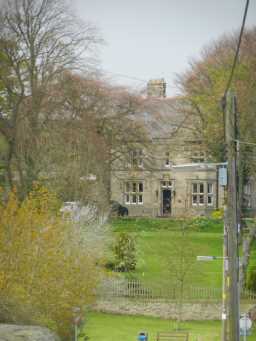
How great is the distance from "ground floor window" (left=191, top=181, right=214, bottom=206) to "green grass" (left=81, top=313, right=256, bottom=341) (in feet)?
125

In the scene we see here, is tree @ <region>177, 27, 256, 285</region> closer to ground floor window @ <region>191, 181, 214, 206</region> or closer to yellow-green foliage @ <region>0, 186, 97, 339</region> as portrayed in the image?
ground floor window @ <region>191, 181, 214, 206</region>

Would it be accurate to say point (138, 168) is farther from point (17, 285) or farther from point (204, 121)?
point (17, 285)

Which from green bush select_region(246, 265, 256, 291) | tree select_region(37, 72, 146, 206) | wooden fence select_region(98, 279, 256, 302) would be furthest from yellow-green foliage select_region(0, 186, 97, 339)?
tree select_region(37, 72, 146, 206)

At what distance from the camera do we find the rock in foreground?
677 inches

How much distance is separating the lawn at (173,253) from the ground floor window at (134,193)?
19.3 meters

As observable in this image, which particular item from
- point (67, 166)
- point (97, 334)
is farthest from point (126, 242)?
point (97, 334)

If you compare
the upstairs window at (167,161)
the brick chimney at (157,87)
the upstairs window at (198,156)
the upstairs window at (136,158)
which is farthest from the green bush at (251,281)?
the brick chimney at (157,87)

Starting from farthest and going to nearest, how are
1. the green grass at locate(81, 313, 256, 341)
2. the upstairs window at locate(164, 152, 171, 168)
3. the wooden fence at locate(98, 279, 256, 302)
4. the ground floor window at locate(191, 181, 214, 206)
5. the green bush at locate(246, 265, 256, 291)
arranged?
the ground floor window at locate(191, 181, 214, 206), the upstairs window at locate(164, 152, 171, 168), the green bush at locate(246, 265, 256, 291), the wooden fence at locate(98, 279, 256, 302), the green grass at locate(81, 313, 256, 341)

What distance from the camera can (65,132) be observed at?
5512 cm

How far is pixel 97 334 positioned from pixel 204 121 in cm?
2862

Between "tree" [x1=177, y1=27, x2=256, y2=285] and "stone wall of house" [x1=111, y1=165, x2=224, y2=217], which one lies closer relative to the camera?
"tree" [x1=177, y1=27, x2=256, y2=285]

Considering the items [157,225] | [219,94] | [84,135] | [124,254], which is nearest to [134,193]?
[157,225]

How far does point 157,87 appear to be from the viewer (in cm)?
9200

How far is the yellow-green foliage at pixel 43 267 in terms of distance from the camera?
29781mm
